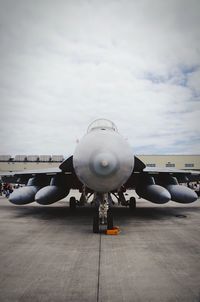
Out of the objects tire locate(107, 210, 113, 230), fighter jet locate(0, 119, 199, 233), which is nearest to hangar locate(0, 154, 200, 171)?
fighter jet locate(0, 119, 199, 233)

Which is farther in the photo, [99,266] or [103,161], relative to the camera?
[103,161]

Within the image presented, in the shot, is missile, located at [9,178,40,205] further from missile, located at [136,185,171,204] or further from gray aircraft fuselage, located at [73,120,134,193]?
gray aircraft fuselage, located at [73,120,134,193]

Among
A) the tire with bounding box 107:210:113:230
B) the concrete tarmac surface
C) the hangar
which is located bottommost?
the concrete tarmac surface

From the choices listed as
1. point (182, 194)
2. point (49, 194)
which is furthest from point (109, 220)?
point (182, 194)

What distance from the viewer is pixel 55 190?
31.8ft

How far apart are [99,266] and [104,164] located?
1.84m

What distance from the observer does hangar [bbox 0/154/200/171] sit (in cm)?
4547

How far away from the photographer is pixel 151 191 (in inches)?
368

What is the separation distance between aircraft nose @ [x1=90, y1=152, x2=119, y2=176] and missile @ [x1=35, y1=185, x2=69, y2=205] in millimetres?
4552

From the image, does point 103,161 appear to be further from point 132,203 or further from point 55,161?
point 55,161

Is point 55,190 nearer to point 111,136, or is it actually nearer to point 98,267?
point 111,136

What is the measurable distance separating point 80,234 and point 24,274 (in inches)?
114

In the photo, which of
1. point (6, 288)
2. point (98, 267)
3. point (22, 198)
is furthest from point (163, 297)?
point (22, 198)

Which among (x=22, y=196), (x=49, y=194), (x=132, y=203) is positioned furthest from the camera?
(x=132, y=203)
